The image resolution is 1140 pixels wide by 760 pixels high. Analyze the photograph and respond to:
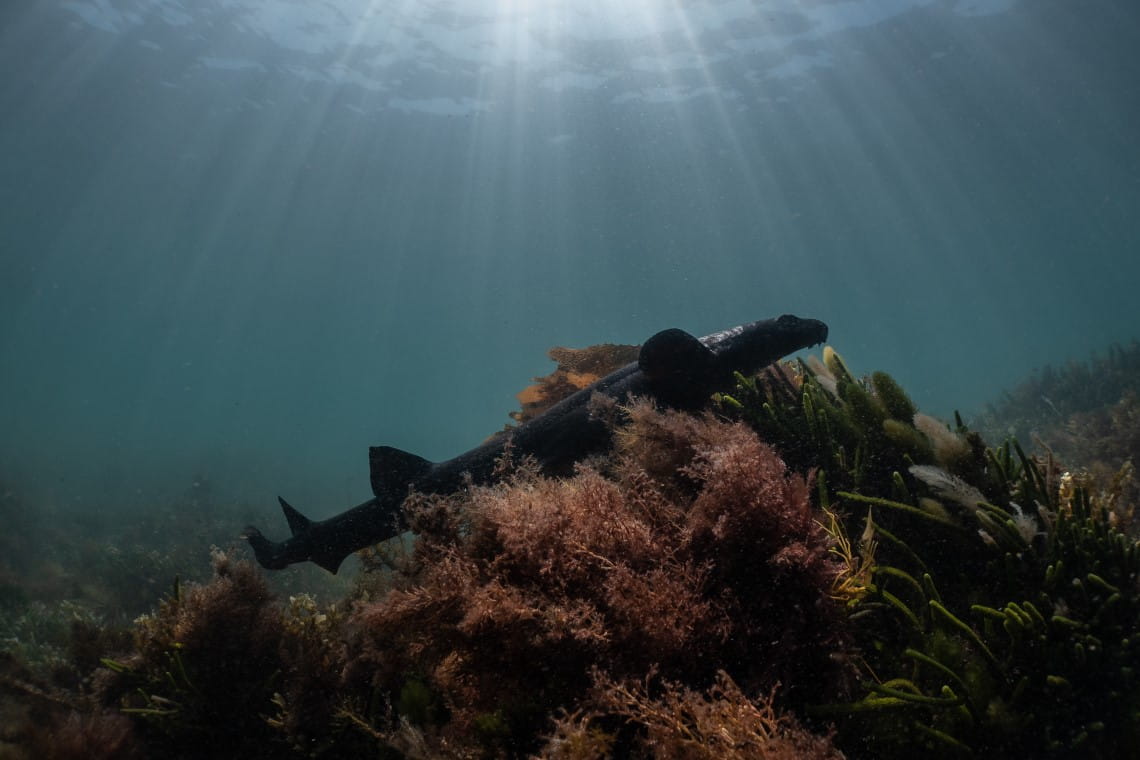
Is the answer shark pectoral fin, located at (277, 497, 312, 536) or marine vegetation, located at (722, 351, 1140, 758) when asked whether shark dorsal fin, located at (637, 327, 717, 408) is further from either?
shark pectoral fin, located at (277, 497, 312, 536)

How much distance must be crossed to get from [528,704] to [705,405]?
3382mm

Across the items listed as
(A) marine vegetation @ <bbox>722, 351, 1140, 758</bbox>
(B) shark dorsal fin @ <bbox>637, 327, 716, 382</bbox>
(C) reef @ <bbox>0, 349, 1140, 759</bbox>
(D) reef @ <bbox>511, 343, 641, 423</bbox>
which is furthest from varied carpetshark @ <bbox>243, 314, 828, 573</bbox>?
(D) reef @ <bbox>511, 343, 641, 423</bbox>

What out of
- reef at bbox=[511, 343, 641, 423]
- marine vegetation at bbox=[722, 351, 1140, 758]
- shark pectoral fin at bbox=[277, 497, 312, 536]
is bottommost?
marine vegetation at bbox=[722, 351, 1140, 758]

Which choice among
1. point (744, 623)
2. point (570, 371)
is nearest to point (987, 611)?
point (744, 623)

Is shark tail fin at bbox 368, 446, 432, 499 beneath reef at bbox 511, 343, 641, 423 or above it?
beneath

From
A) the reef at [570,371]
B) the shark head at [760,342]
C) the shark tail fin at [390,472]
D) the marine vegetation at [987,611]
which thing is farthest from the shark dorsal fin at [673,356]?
the reef at [570,371]

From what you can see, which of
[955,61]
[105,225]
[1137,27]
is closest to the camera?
[1137,27]

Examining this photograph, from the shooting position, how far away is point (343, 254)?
3273 inches

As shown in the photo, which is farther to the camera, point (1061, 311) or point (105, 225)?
point (1061, 311)

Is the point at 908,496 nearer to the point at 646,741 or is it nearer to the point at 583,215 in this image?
the point at 646,741

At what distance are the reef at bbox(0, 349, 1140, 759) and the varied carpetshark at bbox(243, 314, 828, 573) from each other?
1.48 metres

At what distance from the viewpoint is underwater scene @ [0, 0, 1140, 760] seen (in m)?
1.97

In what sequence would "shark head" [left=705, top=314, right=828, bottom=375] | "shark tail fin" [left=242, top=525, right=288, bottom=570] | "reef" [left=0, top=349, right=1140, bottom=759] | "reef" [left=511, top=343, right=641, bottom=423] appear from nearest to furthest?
"reef" [left=0, top=349, right=1140, bottom=759], "shark head" [left=705, top=314, right=828, bottom=375], "shark tail fin" [left=242, top=525, right=288, bottom=570], "reef" [left=511, top=343, right=641, bottom=423]

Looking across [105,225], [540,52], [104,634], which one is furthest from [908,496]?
[105,225]
